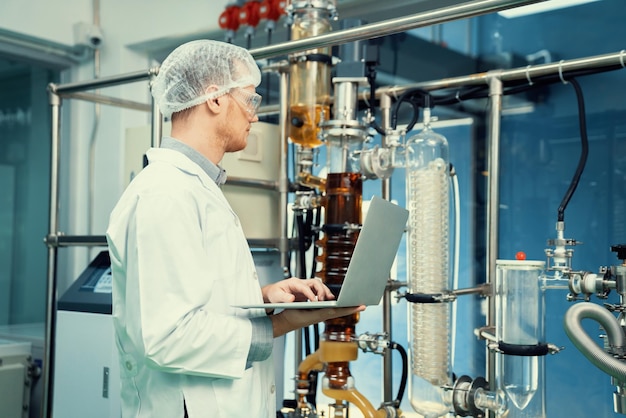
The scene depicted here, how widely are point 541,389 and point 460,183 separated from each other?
2.96ft

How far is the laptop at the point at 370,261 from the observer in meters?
1.27

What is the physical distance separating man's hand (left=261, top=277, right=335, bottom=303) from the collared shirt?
0.18ft

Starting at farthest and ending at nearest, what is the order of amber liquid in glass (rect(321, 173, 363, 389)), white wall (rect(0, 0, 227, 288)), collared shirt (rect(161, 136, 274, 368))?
white wall (rect(0, 0, 227, 288)) < amber liquid in glass (rect(321, 173, 363, 389)) < collared shirt (rect(161, 136, 274, 368))

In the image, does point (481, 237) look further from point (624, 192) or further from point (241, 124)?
point (241, 124)

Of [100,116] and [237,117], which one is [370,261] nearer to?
[237,117]

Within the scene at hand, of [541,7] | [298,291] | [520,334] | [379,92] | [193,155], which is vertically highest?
[541,7]

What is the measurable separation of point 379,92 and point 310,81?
0.22 metres

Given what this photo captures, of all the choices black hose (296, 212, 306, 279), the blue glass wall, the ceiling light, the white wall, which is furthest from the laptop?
the white wall

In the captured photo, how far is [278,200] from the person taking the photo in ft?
7.97

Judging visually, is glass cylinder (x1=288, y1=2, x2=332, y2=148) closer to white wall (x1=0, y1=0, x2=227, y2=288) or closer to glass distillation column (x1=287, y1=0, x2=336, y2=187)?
glass distillation column (x1=287, y1=0, x2=336, y2=187)

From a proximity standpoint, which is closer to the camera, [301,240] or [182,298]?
[182,298]

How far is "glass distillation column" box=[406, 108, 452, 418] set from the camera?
71.6 inches

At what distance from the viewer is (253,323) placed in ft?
4.52

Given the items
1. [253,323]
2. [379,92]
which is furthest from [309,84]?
[253,323]
